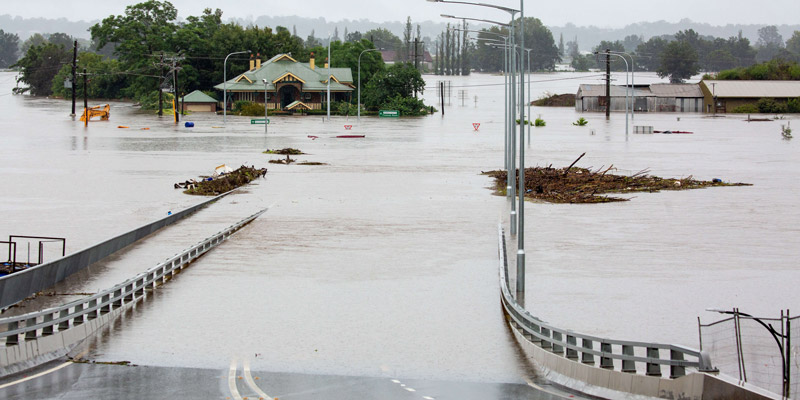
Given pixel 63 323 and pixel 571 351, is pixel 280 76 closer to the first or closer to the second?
pixel 63 323

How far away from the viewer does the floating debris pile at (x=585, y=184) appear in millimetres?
44000

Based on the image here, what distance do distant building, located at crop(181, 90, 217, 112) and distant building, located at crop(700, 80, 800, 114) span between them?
78656mm

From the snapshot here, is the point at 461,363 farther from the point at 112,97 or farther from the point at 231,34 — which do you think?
the point at 112,97

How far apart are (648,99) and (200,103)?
72558 mm

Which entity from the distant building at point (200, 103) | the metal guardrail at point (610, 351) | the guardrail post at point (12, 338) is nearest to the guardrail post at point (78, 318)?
the guardrail post at point (12, 338)

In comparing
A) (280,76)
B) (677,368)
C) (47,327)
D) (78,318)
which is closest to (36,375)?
(47,327)

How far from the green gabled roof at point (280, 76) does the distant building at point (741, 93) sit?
189 ft

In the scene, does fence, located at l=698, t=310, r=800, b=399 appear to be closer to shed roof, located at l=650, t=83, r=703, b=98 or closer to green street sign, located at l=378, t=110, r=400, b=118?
green street sign, located at l=378, t=110, r=400, b=118

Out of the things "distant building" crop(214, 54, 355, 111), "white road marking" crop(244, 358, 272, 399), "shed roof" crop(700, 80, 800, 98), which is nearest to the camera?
"white road marking" crop(244, 358, 272, 399)

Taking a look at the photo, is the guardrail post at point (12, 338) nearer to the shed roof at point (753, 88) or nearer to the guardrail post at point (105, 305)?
the guardrail post at point (105, 305)

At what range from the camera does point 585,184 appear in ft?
156

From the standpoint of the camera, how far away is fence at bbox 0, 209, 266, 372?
1750cm

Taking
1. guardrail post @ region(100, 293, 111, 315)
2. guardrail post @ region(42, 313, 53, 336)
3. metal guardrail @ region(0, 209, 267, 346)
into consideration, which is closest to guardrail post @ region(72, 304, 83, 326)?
metal guardrail @ region(0, 209, 267, 346)

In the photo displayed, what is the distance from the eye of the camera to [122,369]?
17.5 m
